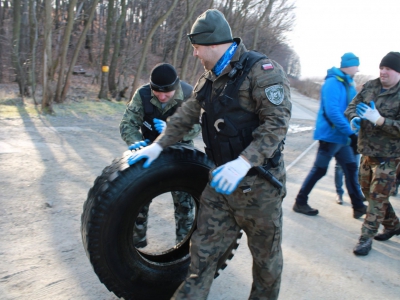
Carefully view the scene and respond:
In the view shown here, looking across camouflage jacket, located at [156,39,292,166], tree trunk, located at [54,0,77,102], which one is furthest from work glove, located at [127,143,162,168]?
tree trunk, located at [54,0,77,102]

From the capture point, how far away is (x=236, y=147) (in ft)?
7.29

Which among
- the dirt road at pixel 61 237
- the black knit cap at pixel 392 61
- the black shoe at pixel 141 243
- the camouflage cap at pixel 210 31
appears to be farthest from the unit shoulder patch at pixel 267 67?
the black shoe at pixel 141 243

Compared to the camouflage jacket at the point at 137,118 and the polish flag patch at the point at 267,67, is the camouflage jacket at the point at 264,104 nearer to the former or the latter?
the polish flag patch at the point at 267,67

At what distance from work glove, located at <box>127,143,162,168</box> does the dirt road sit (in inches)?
41.8

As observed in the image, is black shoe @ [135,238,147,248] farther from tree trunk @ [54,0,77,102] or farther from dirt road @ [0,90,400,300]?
tree trunk @ [54,0,77,102]

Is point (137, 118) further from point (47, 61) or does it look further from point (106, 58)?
point (106, 58)

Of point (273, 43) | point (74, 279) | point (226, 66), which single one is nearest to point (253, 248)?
point (226, 66)

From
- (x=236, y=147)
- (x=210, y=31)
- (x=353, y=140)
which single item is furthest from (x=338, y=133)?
(x=210, y=31)

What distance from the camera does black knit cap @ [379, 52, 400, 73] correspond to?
3.55m

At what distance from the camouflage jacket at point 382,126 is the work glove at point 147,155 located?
7.57 feet

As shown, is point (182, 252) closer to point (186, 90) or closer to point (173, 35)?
point (186, 90)

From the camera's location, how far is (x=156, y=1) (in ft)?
80.9

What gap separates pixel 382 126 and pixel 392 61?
0.62 metres

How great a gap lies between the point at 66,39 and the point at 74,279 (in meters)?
10.4
